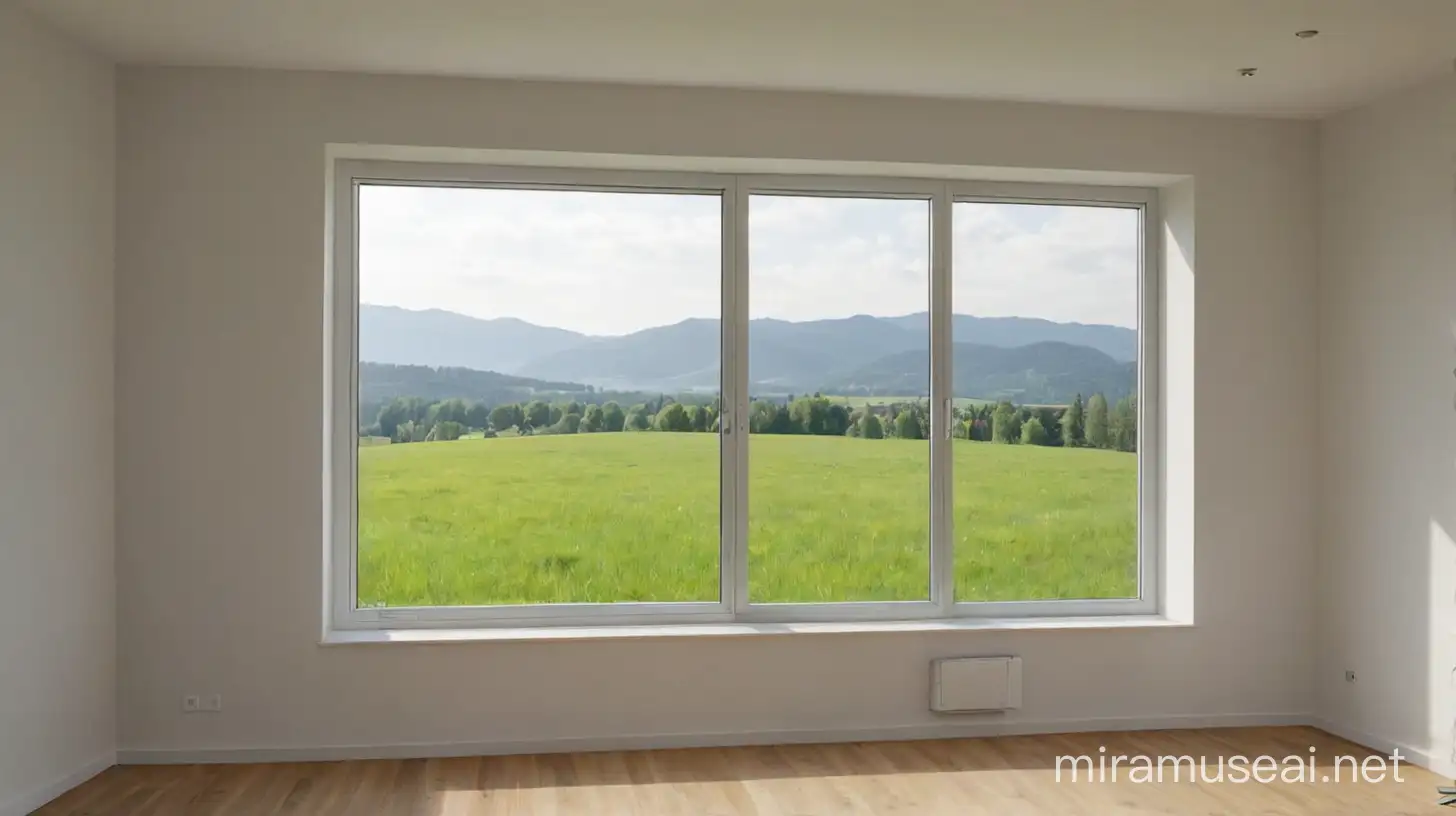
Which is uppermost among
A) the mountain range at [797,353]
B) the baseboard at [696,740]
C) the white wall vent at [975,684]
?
the mountain range at [797,353]

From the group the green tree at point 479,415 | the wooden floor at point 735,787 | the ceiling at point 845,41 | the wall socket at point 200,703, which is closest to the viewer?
the ceiling at point 845,41

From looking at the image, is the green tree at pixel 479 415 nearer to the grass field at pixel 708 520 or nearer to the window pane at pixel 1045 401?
the grass field at pixel 708 520

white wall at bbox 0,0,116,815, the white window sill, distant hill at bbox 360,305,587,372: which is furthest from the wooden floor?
distant hill at bbox 360,305,587,372

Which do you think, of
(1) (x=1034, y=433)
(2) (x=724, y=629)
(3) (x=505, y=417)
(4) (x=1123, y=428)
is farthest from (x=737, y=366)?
(4) (x=1123, y=428)

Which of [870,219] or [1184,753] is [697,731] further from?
[870,219]

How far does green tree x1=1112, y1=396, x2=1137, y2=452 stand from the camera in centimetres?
566

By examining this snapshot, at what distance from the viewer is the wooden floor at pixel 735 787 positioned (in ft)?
13.9

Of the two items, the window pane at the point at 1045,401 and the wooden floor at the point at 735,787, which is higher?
the window pane at the point at 1045,401

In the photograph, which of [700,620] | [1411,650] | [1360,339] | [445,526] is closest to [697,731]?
[700,620]

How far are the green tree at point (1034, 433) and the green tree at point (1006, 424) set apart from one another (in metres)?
0.03

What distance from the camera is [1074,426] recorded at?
5.63 m

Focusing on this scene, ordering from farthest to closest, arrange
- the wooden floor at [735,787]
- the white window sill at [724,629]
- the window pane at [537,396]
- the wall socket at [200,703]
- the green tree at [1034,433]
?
the green tree at [1034,433]
the window pane at [537,396]
the white window sill at [724,629]
the wall socket at [200,703]
the wooden floor at [735,787]

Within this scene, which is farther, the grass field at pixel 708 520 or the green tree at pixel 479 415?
the green tree at pixel 479 415

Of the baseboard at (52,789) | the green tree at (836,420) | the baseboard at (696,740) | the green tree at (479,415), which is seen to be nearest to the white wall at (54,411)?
the baseboard at (52,789)
